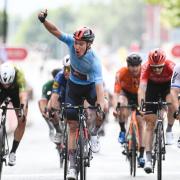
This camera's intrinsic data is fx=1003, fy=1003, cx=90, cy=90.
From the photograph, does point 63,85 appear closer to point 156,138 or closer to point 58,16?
point 156,138

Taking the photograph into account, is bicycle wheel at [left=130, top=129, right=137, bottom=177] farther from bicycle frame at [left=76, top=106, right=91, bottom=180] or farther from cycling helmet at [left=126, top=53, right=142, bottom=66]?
bicycle frame at [left=76, top=106, right=91, bottom=180]

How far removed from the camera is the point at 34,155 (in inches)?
839

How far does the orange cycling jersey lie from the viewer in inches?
635

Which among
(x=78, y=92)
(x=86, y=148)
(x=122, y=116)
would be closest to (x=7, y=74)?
(x=78, y=92)

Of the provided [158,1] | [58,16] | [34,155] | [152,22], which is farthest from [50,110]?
[58,16]

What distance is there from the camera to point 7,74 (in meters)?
13.9

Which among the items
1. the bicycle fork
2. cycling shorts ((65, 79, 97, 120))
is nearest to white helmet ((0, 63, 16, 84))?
cycling shorts ((65, 79, 97, 120))

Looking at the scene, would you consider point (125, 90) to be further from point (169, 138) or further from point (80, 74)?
point (80, 74)

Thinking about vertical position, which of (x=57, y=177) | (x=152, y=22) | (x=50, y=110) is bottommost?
(x=57, y=177)

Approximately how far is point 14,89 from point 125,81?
2.48 meters

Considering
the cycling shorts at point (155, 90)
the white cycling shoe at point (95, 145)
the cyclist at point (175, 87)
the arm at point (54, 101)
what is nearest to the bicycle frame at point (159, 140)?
the cyclist at point (175, 87)

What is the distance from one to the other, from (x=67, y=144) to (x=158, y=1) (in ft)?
94.1

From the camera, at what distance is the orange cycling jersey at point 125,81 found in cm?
1614

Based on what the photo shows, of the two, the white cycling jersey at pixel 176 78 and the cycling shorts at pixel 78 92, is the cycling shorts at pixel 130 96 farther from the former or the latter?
the cycling shorts at pixel 78 92
